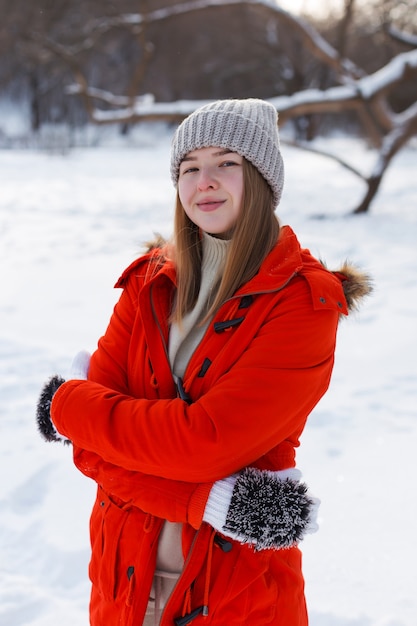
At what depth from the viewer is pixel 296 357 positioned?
3.93 ft

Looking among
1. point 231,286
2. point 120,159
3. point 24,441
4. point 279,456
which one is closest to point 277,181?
point 231,286

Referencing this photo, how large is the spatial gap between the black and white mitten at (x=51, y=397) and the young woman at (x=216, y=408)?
0.14ft

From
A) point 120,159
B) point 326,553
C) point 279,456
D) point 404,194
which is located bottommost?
point 120,159

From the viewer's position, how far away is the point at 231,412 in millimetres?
1156

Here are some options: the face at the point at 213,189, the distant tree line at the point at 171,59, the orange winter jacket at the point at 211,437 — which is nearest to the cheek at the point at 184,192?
the face at the point at 213,189

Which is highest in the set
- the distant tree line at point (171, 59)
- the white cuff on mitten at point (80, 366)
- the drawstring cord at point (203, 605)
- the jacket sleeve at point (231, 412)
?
the jacket sleeve at point (231, 412)

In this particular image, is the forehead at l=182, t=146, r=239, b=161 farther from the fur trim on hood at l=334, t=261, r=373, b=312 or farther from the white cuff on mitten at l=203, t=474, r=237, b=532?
the white cuff on mitten at l=203, t=474, r=237, b=532

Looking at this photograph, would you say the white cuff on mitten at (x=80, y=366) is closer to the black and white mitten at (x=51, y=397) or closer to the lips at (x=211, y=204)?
the black and white mitten at (x=51, y=397)

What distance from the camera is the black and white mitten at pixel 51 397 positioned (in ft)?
4.73

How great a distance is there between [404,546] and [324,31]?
2524 centimetres

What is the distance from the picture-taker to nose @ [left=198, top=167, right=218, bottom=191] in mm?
1314

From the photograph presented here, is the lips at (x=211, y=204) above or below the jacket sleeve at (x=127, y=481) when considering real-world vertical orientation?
above

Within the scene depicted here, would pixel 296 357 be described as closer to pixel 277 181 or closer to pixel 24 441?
pixel 277 181

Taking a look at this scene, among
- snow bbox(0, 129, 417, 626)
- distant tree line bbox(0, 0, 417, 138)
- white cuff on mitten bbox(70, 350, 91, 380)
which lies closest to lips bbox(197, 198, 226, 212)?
white cuff on mitten bbox(70, 350, 91, 380)
